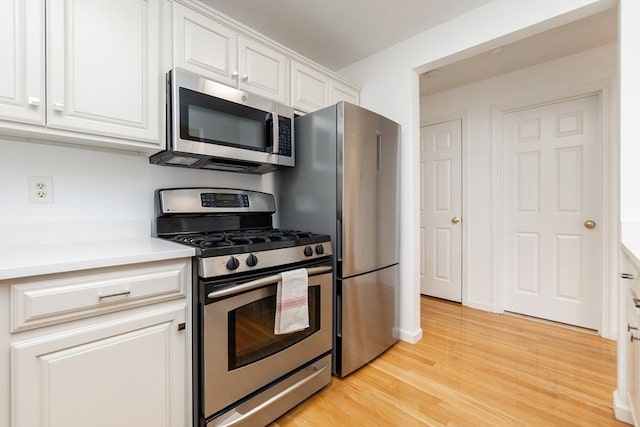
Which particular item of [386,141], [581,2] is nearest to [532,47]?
[581,2]

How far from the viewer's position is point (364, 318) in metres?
1.95

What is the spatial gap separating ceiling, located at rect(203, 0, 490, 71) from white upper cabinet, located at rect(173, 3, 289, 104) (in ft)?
1.05

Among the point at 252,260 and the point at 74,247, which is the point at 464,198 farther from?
the point at 74,247

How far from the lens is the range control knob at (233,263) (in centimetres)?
126

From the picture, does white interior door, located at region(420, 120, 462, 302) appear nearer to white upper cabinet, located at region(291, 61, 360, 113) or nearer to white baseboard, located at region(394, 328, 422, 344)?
white baseboard, located at region(394, 328, 422, 344)

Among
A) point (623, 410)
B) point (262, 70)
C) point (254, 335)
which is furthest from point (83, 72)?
point (623, 410)

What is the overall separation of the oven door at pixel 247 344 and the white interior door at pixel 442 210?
7.09ft

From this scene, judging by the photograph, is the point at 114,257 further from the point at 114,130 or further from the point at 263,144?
the point at 263,144

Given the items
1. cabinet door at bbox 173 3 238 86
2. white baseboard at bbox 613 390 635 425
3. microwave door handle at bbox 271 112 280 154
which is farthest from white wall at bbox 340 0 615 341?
cabinet door at bbox 173 3 238 86

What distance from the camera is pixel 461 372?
6.22 feet

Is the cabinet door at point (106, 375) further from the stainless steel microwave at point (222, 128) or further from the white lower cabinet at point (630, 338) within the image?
the white lower cabinet at point (630, 338)

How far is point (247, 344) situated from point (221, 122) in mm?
1150

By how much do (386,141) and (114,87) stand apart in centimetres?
159

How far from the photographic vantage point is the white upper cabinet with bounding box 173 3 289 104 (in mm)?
1538
